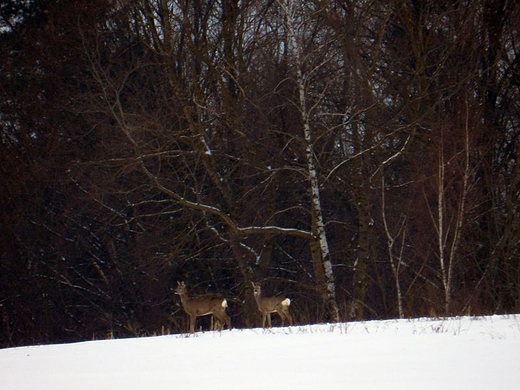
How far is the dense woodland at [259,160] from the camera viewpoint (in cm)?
1928

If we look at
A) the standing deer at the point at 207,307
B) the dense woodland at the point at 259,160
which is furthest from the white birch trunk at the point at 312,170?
the standing deer at the point at 207,307

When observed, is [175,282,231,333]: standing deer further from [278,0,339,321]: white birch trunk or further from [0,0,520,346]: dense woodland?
[278,0,339,321]: white birch trunk

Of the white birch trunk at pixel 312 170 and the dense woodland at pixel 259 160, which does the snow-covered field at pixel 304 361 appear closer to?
the dense woodland at pixel 259 160

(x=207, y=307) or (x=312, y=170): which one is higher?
(x=312, y=170)

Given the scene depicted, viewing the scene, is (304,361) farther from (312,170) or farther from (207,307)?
(207,307)

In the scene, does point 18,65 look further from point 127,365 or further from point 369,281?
point 127,365

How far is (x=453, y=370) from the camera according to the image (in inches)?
242

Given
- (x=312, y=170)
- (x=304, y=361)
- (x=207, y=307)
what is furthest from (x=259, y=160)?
(x=304, y=361)

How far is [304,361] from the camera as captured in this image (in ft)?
23.4

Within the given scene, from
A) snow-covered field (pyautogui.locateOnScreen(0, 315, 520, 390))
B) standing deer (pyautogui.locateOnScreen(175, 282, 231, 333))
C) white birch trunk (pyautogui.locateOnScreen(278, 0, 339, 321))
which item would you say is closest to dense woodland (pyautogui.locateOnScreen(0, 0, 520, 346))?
white birch trunk (pyautogui.locateOnScreen(278, 0, 339, 321))

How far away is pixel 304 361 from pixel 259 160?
45.5ft

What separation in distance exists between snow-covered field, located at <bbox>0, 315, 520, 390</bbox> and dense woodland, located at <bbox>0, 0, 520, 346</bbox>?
668cm

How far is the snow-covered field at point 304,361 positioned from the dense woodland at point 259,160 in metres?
6.68

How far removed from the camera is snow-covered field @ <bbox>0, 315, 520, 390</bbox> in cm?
605
